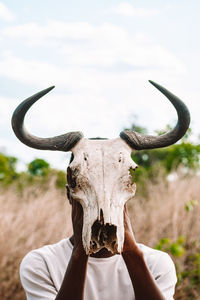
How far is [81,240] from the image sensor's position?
2078mm

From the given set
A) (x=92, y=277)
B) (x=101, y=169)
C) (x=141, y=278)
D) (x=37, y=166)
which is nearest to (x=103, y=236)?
(x=101, y=169)

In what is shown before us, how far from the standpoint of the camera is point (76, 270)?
6.94 ft

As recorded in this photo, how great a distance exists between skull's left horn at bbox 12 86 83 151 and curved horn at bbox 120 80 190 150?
0.27 metres

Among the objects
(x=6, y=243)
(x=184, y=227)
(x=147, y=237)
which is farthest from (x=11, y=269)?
(x=184, y=227)

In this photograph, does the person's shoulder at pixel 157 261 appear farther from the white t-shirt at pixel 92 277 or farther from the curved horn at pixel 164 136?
the curved horn at pixel 164 136

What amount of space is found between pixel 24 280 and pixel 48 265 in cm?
17

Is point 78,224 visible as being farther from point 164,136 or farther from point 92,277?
point 164,136

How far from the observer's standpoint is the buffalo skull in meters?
1.86

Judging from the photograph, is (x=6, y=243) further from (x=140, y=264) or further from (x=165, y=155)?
(x=165, y=155)

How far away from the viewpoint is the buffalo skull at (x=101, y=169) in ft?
6.12

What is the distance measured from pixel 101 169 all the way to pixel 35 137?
0.49 meters

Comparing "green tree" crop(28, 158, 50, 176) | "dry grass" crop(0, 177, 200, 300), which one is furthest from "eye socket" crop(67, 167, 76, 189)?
"green tree" crop(28, 158, 50, 176)

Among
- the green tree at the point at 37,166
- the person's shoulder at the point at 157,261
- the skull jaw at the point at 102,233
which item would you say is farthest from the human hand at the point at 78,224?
the green tree at the point at 37,166

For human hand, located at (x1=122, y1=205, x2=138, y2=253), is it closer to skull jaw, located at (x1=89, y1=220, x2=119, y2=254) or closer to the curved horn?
skull jaw, located at (x1=89, y1=220, x2=119, y2=254)
